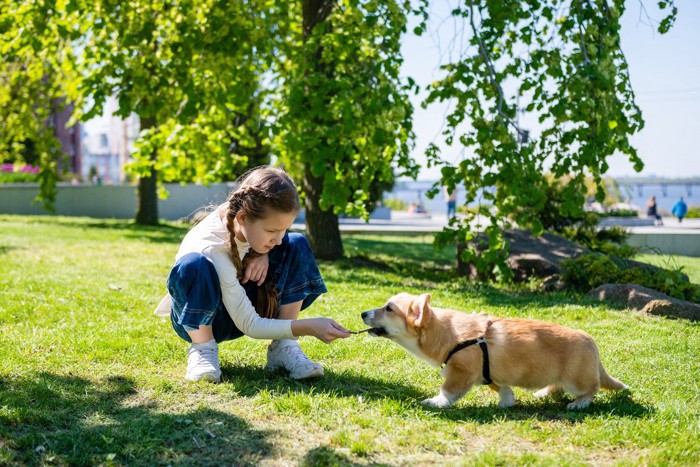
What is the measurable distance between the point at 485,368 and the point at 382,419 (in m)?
0.62

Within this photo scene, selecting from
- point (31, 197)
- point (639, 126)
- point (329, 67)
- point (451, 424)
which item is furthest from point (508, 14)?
point (31, 197)

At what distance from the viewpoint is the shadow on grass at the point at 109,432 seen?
2869mm

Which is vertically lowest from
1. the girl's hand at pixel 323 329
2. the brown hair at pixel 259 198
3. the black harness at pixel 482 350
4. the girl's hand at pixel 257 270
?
the black harness at pixel 482 350

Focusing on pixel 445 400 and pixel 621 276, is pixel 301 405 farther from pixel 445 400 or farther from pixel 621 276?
pixel 621 276

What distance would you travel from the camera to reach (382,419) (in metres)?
3.37

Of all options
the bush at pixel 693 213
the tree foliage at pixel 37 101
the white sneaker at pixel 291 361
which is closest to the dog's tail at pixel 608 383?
the white sneaker at pixel 291 361

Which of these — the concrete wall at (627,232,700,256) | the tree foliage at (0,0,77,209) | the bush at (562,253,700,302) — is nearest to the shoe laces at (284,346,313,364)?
the bush at (562,253,700,302)

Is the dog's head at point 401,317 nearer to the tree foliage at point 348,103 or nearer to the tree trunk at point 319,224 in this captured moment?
the tree foliage at point 348,103

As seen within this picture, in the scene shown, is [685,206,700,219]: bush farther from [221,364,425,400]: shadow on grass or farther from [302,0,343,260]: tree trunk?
[221,364,425,400]: shadow on grass

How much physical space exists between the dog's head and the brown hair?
0.73 m

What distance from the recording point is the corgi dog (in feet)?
11.8

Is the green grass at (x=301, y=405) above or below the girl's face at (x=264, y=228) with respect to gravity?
below

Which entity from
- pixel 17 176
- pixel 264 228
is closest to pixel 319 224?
pixel 264 228

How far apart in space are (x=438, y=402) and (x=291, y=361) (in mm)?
910
